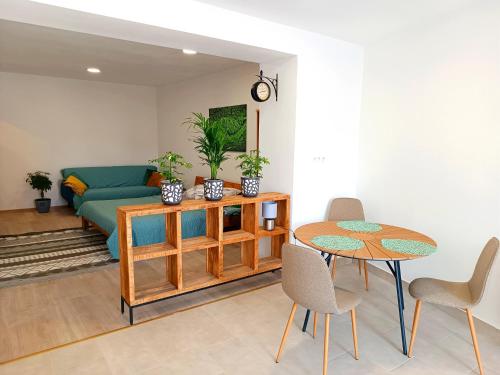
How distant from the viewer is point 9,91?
5961 millimetres

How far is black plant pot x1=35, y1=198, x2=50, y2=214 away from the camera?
6082 millimetres

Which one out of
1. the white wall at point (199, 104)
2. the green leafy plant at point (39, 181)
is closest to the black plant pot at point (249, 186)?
the white wall at point (199, 104)

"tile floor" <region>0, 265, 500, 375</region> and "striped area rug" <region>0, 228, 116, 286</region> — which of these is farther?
"striped area rug" <region>0, 228, 116, 286</region>

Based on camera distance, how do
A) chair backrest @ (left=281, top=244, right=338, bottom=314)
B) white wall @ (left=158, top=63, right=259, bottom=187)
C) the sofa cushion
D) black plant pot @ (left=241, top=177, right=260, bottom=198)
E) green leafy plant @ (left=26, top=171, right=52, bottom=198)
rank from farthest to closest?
Answer: green leafy plant @ (left=26, top=171, right=52, bottom=198)
the sofa cushion
white wall @ (left=158, top=63, right=259, bottom=187)
black plant pot @ (left=241, top=177, right=260, bottom=198)
chair backrest @ (left=281, top=244, right=338, bottom=314)

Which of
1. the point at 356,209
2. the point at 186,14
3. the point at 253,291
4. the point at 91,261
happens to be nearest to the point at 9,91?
the point at 91,261

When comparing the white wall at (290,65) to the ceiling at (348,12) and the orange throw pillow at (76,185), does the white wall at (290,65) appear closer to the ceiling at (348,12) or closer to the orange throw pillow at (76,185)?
the ceiling at (348,12)

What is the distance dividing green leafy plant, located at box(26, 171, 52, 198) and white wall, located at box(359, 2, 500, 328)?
5.60 metres

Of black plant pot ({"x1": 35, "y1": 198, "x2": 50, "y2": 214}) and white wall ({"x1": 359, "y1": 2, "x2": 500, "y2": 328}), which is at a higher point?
white wall ({"x1": 359, "y1": 2, "x2": 500, "y2": 328})

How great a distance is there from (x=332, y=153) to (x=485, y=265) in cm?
171

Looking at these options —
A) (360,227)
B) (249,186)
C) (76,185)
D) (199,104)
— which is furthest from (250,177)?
(76,185)

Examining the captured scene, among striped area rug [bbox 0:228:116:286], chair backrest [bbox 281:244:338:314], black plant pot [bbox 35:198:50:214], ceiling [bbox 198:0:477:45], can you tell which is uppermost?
ceiling [bbox 198:0:477:45]

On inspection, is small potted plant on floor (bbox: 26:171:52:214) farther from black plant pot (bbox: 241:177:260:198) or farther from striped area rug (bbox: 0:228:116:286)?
black plant pot (bbox: 241:177:260:198)

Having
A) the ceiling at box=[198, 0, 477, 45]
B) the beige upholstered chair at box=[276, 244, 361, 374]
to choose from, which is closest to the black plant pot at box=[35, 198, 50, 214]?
the ceiling at box=[198, 0, 477, 45]

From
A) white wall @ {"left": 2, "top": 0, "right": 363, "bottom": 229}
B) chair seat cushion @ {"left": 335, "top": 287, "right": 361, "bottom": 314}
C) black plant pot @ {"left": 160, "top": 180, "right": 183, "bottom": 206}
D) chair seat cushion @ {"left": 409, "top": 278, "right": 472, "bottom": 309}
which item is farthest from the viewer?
black plant pot @ {"left": 160, "top": 180, "right": 183, "bottom": 206}
